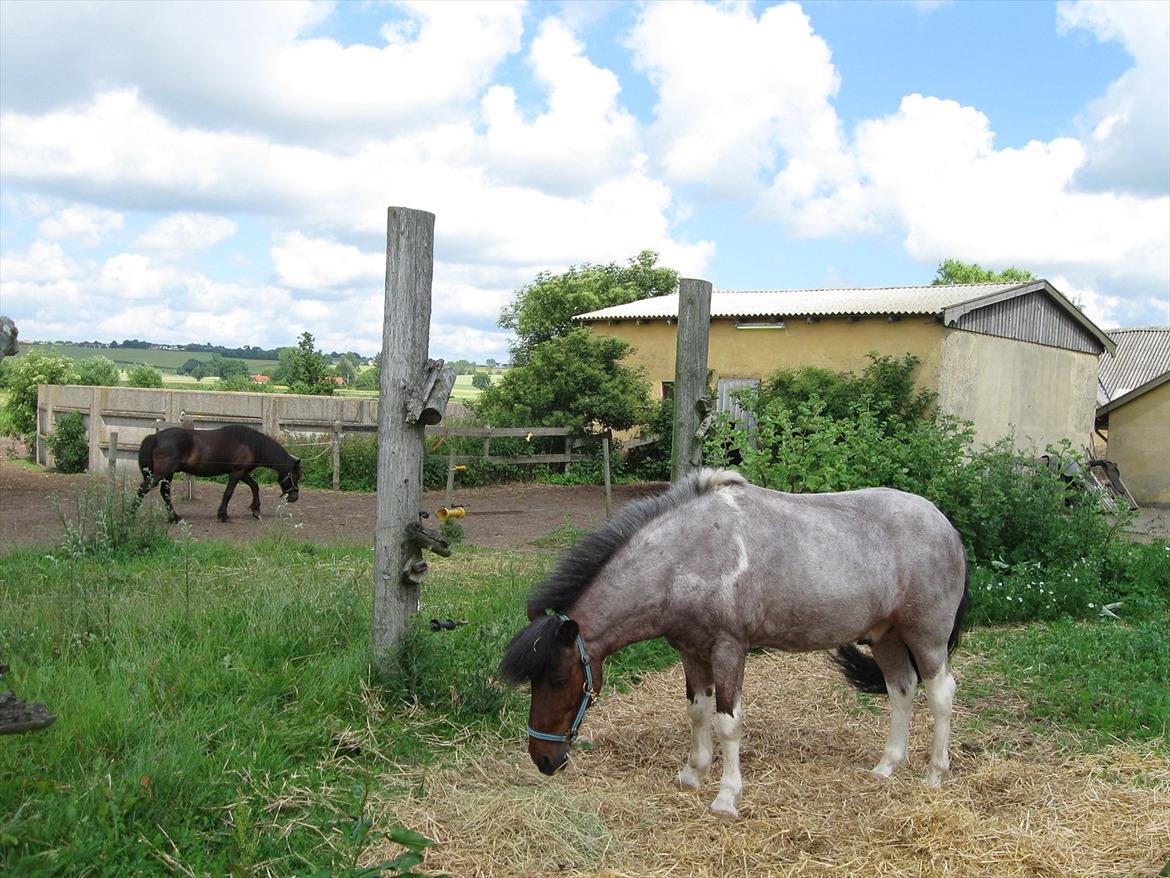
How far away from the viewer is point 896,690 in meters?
5.06

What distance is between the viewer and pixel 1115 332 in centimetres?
4884

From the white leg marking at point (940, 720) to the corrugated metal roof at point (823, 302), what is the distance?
14.4 metres

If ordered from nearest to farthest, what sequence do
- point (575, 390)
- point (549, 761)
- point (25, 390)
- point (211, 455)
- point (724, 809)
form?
point (549, 761) < point (724, 809) < point (211, 455) < point (575, 390) < point (25, 390)

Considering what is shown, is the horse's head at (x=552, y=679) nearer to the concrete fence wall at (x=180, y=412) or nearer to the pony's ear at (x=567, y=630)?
the pony's ear at (x=567, y=630)

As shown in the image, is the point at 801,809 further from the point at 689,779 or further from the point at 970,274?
the point at 970,274

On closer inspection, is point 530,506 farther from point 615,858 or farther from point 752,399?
point 615,858

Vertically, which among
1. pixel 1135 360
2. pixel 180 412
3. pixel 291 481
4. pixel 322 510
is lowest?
pixel 322 510

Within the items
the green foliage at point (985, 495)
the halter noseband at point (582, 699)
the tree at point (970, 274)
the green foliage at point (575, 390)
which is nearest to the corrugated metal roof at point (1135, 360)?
the tree at point (970, 274)

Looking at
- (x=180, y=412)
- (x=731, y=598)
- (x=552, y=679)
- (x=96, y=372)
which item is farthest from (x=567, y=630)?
(x=96, y=372)

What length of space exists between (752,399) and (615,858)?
6.38 m

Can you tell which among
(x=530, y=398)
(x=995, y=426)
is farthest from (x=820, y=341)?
(x=530, y=398)

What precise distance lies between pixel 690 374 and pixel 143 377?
24.6 m

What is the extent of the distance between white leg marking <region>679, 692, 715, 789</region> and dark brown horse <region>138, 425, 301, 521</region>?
1024 cm

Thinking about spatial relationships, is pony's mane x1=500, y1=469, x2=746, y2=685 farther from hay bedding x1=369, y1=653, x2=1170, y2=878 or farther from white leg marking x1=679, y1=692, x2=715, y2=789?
white leg marking x1=679, y1=692, x2=715, y2=789
